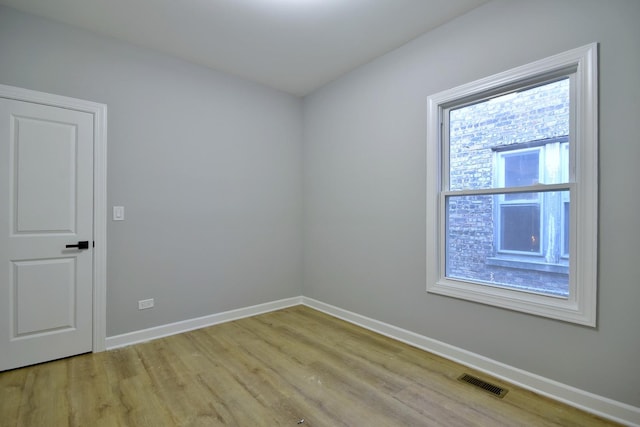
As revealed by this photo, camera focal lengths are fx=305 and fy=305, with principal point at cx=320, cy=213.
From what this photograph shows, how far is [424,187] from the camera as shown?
2787 millimetres

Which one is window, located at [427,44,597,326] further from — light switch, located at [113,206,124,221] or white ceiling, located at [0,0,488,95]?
light switch, located at [113,206,124,221]

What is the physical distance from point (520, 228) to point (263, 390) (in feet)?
7.31

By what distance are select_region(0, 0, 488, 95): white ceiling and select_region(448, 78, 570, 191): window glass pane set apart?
824 mm

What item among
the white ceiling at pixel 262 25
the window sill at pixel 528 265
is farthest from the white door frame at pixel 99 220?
the window sill at pixel 528 265

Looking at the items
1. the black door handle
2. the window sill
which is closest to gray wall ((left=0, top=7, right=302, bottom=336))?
the black door handle

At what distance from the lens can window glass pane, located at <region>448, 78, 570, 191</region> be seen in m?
2.12

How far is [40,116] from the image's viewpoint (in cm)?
251

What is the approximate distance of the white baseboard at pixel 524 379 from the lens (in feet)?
5.97

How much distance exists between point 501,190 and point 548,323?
3.22 feet

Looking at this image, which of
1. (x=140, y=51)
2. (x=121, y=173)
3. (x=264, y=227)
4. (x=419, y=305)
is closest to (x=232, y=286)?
(x=264, y=227)

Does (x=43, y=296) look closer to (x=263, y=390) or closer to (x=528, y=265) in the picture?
(x=263, y=390)

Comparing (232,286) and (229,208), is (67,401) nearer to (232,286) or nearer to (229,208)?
(232,286)

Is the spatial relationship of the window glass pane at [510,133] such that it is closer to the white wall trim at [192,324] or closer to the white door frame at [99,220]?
the white wall trim at [192,324]

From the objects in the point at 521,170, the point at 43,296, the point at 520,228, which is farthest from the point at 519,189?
the point at 43,296
